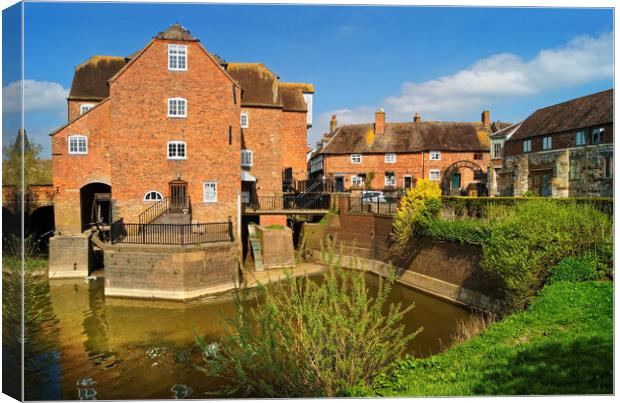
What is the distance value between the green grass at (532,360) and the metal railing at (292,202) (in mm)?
17791

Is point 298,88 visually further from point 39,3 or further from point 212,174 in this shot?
point 39,3

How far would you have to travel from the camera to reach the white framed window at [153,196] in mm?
22016

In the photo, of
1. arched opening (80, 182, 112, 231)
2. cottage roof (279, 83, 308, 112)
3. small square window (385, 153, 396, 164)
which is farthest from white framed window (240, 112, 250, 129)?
small square window (385, 153, 396, 164)

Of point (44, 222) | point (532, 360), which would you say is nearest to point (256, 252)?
point (44, 222)

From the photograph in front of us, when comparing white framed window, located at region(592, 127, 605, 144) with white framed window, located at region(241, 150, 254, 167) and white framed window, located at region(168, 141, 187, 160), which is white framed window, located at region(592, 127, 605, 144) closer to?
white framed window, located at region(241, 150, 254, 167)

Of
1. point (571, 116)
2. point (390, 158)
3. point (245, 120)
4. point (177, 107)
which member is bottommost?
point (390, 158)

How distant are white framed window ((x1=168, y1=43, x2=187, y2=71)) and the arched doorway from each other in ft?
71.5

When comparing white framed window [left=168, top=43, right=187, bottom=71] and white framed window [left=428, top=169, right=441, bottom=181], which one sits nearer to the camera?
white framed window [left=168, top=43, right=187, bottom=71]

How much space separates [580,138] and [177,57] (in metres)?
24.4

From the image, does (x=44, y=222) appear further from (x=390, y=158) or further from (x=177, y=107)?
(x=390, y=158)

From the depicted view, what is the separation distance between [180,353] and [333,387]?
6.48m

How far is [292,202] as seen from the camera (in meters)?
27.2

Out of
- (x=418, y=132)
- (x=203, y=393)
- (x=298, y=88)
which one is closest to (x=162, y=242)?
(x=203, y=393)

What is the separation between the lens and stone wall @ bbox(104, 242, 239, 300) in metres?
16.2
